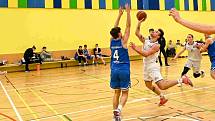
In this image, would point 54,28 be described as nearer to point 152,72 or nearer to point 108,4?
point 108,4

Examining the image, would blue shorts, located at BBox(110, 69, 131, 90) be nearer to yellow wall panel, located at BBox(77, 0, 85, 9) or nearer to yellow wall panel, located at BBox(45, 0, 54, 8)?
yellow wall panel, located at BBox(45, 0, 54, 8)

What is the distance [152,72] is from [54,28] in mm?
11523

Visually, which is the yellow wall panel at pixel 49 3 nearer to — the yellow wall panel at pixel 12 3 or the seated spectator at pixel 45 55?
the yellow wall panel at pixel 12 3

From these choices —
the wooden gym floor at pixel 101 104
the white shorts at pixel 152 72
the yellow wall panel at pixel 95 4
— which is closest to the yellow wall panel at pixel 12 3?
the yellow wall panel at pixel 95 4

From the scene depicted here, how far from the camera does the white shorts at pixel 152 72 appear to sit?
5855 millimetres

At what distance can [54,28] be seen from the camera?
16.5m

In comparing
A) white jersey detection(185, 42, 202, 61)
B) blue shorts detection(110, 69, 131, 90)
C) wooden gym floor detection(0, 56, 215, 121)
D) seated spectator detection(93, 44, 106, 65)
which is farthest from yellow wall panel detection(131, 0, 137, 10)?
blue shorts detection(110, 69, 131, 90)

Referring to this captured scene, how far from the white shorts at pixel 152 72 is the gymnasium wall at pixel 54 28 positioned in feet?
36.5

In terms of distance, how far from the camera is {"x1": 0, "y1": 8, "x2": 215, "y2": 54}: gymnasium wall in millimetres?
15438

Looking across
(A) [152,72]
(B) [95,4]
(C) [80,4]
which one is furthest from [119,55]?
(B) [95,4]

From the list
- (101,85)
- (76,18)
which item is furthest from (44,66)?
(101,85)

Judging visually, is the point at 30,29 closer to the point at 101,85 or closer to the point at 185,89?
the point at 101,85

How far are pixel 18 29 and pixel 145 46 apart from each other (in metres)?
11.2

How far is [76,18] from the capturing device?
17188mm
